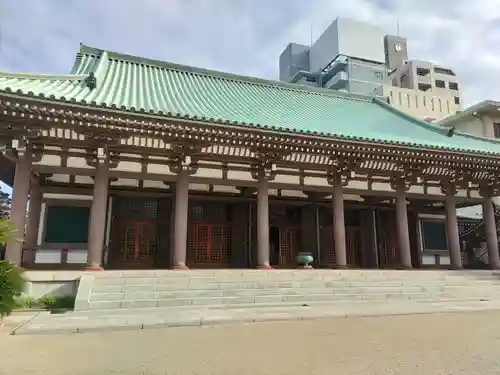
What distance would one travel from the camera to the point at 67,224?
1470 cm

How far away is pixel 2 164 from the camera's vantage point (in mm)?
13555

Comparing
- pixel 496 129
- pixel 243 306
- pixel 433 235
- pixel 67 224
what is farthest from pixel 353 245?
pixel 496 129

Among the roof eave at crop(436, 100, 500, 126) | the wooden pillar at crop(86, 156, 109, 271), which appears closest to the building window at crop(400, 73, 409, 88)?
the roof eave at crop(436, 100, 500, 126)

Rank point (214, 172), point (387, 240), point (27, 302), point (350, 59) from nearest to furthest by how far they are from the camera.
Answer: point (27, 302) < point (214, 172) < point (387, 240) < point (350, 59)

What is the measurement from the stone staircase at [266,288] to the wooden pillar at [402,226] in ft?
6.06

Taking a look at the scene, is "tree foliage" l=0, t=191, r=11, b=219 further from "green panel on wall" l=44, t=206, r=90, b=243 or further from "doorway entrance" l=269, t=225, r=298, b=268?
"doorway entrance" l=269, t=225, r=298, b=268

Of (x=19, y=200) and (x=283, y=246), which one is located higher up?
(x=19, y=200)

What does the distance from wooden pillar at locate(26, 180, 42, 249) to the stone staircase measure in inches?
193

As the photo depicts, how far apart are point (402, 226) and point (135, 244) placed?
11.4 metres

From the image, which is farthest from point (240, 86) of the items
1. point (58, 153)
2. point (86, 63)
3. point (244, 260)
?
point (58, 153)

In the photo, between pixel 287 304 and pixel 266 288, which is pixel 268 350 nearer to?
pixel 287 304

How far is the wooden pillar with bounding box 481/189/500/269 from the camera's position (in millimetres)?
16781

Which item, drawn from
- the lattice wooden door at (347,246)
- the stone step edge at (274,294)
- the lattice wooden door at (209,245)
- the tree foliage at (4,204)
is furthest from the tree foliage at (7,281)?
the tree foliage at (4,204)

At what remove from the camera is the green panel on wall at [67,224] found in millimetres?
14477
